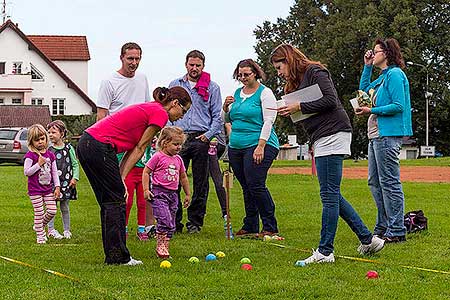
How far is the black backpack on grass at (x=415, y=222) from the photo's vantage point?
9777 mm

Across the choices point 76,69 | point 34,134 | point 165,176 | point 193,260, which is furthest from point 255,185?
point 76,69

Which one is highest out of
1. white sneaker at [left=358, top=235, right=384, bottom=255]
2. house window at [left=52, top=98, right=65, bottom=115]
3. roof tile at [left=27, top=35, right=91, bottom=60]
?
roof tile at [left=27, top=35, right=91, bottom=60]

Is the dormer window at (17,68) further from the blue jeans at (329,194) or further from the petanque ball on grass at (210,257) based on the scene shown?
the blue jeans at (329,194)

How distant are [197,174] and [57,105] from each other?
175 feet

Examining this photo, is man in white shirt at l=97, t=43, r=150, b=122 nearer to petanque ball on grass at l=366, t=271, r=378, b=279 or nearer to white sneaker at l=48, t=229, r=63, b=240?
white sneaker at l=48, t=229, r=63, b=240

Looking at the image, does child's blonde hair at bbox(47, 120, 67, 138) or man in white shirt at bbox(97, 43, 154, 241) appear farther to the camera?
child's blonde hair at bbox(47, 120, 67, 138)

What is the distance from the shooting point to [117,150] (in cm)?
747

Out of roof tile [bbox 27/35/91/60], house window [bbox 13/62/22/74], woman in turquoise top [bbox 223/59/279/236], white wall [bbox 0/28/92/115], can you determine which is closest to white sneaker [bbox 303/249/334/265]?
woman in turquoise top [bbox 223/59/279/236]

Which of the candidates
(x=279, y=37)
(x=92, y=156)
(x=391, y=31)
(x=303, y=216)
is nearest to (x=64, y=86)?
(x=279, y=37)

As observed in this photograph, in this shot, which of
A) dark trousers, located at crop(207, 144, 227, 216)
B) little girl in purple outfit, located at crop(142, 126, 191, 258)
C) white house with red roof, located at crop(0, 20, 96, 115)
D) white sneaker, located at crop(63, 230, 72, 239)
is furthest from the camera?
white house with red roof, located at crop(0, 20, 96, 115)

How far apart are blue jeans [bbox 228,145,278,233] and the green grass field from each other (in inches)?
13.7

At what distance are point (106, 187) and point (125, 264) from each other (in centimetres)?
69

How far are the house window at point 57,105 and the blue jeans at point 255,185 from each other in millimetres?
53656

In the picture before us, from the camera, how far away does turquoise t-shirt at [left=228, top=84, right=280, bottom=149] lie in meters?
9.61
